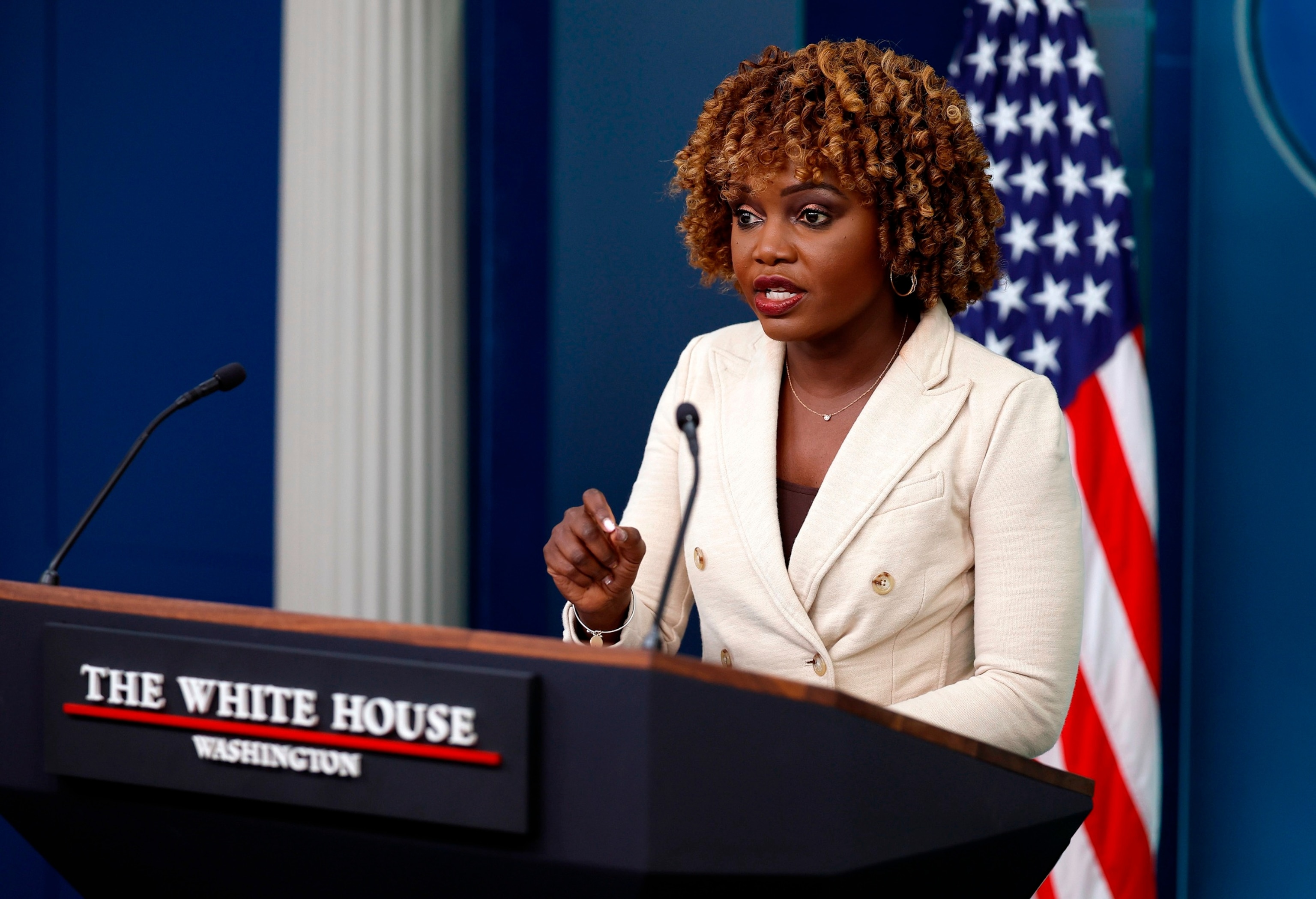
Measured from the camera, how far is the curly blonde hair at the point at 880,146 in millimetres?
1474

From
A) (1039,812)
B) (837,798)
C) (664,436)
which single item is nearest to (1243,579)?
(664,436)

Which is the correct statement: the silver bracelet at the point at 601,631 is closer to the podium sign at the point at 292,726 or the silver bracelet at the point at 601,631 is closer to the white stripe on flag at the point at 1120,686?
the podium sign at the point at 292,726

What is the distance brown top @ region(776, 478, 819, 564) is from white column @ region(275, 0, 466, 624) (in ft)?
4.67

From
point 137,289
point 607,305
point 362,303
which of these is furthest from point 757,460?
point 137,289

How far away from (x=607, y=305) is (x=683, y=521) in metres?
1.85

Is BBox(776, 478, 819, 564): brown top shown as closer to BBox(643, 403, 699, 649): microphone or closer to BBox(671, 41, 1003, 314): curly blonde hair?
BBox(671, 41, 1003, 314): curly blonde hair

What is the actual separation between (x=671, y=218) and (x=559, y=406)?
508mm

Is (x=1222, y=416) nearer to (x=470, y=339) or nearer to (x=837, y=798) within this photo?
(x=470, y=339)

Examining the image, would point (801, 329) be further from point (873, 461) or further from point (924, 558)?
point (924, 558)

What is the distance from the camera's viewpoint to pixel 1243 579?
9.21 feet

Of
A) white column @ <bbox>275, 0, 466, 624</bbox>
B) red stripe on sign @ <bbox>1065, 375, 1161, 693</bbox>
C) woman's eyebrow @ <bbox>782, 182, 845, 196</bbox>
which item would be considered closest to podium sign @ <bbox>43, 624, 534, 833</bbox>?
woman's eyebrow @ <bbox>782, 182, 845, 196</bbox>

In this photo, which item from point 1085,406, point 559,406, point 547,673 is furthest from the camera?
point 559,406

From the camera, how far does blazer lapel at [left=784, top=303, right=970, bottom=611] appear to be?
147 centimetres

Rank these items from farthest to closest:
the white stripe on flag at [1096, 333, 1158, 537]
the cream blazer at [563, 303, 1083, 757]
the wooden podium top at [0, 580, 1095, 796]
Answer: the white stripe on flag at [1096, 333, 1158, 537]
the cream blazer at [563, 303, 1083, 757]
the wooden podium top at [0, 580, 1095, 796]
